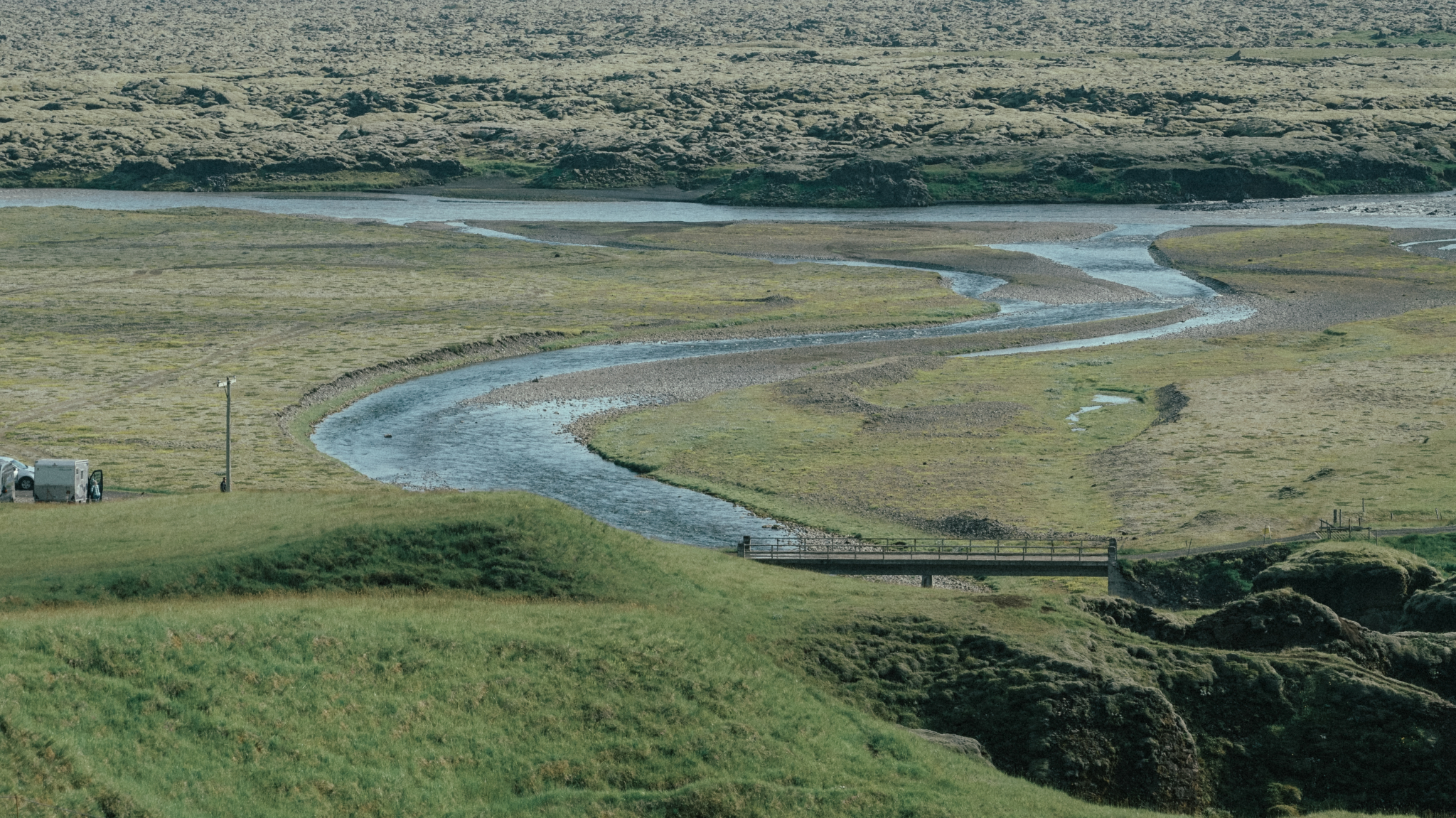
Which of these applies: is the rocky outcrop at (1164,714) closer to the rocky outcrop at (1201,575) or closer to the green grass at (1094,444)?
the rocky outcrop at (1201,575)

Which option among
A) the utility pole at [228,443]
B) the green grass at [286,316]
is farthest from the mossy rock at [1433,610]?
the green grass at [286,316]

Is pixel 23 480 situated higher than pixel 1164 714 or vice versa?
pixel 1164 714

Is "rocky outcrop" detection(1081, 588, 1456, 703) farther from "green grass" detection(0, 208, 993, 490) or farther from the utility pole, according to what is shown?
"green grass" detection(0, 208, 993, 490)

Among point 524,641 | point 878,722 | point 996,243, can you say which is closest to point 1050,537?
point 878,722

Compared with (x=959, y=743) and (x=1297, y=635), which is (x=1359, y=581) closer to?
(x=1297, y=635)

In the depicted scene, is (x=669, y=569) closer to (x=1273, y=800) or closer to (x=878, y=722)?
(x=878, y=722)

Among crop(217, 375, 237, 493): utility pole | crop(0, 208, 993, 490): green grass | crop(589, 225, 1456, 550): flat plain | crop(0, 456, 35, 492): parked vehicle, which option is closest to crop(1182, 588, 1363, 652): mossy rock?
crop(589, 225, 1456, 550): flat plain

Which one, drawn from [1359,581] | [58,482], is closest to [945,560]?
[1359,581]
